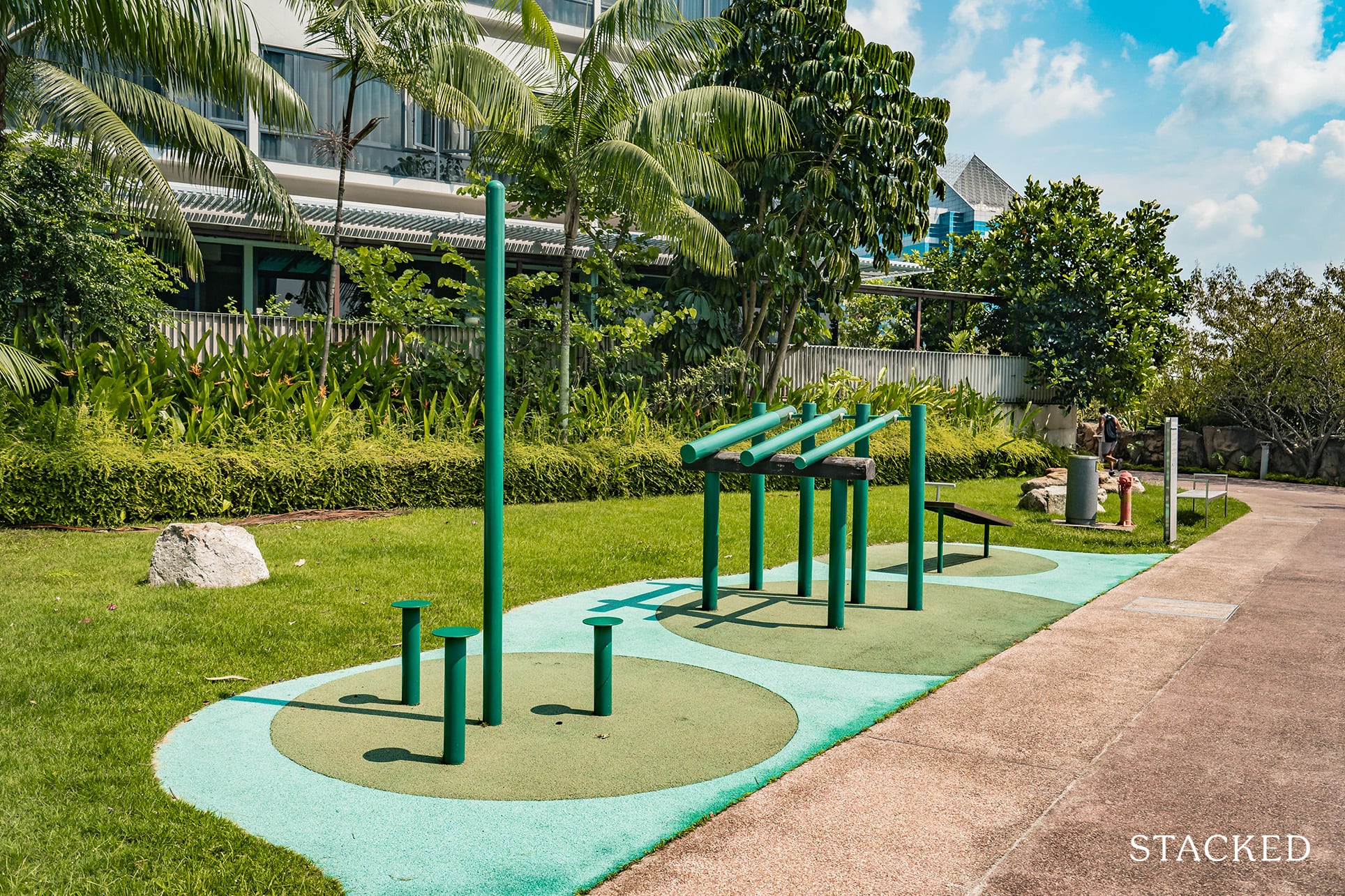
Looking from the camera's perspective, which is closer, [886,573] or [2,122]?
[886,573]

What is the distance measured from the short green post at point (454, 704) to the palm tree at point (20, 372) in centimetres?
894

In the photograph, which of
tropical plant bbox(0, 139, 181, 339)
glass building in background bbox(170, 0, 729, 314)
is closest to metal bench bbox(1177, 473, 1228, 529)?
glass building in background bbox(170, 0, 729, 314)

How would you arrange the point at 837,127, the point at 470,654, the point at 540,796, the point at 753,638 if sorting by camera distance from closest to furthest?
the point at 540,796 → the point at 470,654 → the point at 753,638 → the point at 837,127

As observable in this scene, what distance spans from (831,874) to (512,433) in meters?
11.3

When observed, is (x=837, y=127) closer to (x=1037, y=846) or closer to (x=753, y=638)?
(x=753, y=638)

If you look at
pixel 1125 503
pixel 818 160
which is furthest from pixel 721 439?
pixel 818 160

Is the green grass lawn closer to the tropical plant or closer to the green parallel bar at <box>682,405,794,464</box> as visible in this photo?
the green parallel bar at <box>682,405,794,464</box>

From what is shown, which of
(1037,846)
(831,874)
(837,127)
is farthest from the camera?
(837,127)

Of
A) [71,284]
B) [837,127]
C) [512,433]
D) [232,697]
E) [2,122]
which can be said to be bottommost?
[232,697]

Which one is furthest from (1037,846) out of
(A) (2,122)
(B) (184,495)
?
(A) (2,122)

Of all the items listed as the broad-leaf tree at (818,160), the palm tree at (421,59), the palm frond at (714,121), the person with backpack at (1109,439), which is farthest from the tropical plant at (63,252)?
the person with backpack at (1109,439)

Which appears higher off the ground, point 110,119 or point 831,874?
point 110,119

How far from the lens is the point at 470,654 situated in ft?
20.2

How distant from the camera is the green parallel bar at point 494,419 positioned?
14.3ft
